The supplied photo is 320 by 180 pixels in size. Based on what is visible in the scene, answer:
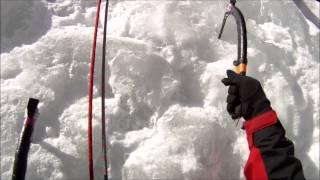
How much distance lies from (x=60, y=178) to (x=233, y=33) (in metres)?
2.09

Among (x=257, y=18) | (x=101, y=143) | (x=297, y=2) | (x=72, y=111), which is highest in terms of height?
(x=297, y=2)

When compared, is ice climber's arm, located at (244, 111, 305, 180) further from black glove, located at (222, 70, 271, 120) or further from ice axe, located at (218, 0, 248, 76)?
ice axe, located at (218, 0, 248, 76)

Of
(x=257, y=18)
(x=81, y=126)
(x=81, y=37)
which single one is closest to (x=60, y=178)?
(x=81, y=126)

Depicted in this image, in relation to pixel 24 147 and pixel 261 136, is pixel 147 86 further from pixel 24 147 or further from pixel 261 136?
pixel 261 136

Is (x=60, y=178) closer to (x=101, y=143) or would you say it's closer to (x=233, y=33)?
(x=101, y=143)

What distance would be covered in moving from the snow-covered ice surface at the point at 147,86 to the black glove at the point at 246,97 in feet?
2.64

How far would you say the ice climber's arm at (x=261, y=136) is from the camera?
2.05 metres

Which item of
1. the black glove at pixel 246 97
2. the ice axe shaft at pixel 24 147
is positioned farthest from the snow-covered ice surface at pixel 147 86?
the black glove at pixel 246 97

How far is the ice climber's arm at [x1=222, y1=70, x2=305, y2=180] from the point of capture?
205 cm

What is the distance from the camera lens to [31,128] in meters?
2.62

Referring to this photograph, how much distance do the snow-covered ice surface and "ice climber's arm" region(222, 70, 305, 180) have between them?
32.4 inches

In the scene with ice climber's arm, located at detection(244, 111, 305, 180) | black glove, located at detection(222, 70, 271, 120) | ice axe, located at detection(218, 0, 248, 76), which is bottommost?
ice climber's arm, located at detection(244, 111, 305, 180)

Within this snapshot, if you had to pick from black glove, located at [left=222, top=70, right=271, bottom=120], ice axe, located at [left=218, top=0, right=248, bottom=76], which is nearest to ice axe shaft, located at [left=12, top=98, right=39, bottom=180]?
black glove, located at [left=222, top=70, right=271, bottom=120]

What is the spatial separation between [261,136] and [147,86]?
136cm
